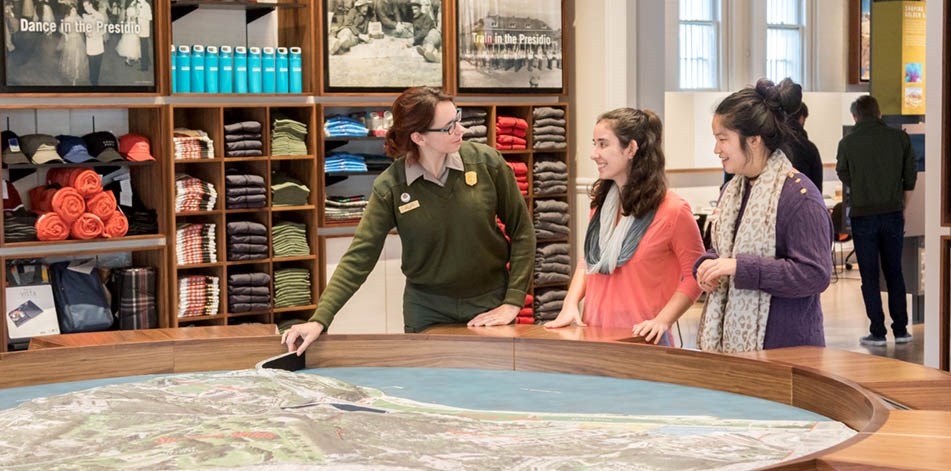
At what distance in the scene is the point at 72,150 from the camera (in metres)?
6.86

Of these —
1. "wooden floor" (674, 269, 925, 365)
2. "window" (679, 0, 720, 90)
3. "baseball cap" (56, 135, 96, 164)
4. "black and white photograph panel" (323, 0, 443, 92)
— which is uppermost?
"window" (679, 0, 720, 90)

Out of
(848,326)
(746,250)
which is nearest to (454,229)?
(746,250)

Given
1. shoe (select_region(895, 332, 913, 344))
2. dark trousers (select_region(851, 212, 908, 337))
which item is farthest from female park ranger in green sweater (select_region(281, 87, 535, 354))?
shoe (select_region(895, 332, 913, 344))

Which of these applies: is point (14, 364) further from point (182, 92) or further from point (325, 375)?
point (182, 92)

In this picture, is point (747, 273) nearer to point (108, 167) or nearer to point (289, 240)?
point (289, 240)

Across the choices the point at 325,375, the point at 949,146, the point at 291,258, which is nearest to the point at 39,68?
the point at 291,258

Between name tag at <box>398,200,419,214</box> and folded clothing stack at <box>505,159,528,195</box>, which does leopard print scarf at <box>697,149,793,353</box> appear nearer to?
name tag at <box>398,200,419,214</box>

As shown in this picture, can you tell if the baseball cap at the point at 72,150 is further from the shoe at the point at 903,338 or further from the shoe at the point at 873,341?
the shoe at the point at 903,338

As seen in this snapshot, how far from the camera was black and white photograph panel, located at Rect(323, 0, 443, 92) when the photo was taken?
763 cm

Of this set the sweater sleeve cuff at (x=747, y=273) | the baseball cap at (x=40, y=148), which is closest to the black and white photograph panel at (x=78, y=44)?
the baseball cap at (x=40, y=148)

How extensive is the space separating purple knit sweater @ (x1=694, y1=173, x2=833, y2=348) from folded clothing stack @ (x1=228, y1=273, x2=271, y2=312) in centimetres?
426

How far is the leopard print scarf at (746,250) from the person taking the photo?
11.7 feet

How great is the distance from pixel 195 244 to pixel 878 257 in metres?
4.55

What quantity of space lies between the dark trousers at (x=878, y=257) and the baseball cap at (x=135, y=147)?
4.65 metres
